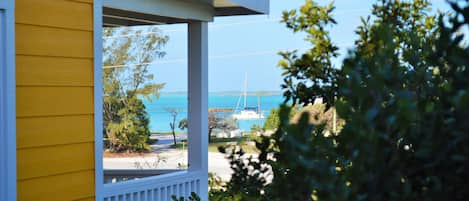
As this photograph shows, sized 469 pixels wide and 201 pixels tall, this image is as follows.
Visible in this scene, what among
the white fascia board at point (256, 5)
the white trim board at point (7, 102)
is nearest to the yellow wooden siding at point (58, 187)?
the white trim board at point (7, 102)

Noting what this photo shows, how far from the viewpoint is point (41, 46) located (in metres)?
3.68

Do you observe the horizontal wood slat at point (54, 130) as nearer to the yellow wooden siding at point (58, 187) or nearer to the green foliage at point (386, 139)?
the yellow wooden siding at point (58, 187)

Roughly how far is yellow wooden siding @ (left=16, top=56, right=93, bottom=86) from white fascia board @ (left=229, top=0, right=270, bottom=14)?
145 cm

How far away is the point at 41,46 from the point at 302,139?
2.65m

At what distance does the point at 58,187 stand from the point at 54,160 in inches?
6.0

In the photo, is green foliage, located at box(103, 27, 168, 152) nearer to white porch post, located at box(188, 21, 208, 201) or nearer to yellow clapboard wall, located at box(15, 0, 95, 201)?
white porch post, located at box(188, 21, 208, 201)

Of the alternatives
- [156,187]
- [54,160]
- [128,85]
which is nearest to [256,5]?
[156,187]

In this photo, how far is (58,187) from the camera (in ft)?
12.4

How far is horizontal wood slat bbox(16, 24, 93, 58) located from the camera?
11.7ft

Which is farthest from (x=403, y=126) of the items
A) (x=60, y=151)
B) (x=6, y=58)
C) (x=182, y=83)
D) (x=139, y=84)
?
(x=182, y=83)

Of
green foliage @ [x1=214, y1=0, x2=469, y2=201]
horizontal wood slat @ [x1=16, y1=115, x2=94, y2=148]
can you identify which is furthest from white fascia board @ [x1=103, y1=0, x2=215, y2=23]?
green foliage @ [x1=214, y1=0, x2=469, y2=201]

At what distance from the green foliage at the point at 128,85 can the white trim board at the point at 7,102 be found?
1205cm

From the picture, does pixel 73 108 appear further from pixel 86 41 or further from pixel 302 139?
pixel 302 139

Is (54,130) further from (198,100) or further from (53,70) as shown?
(198,100)
